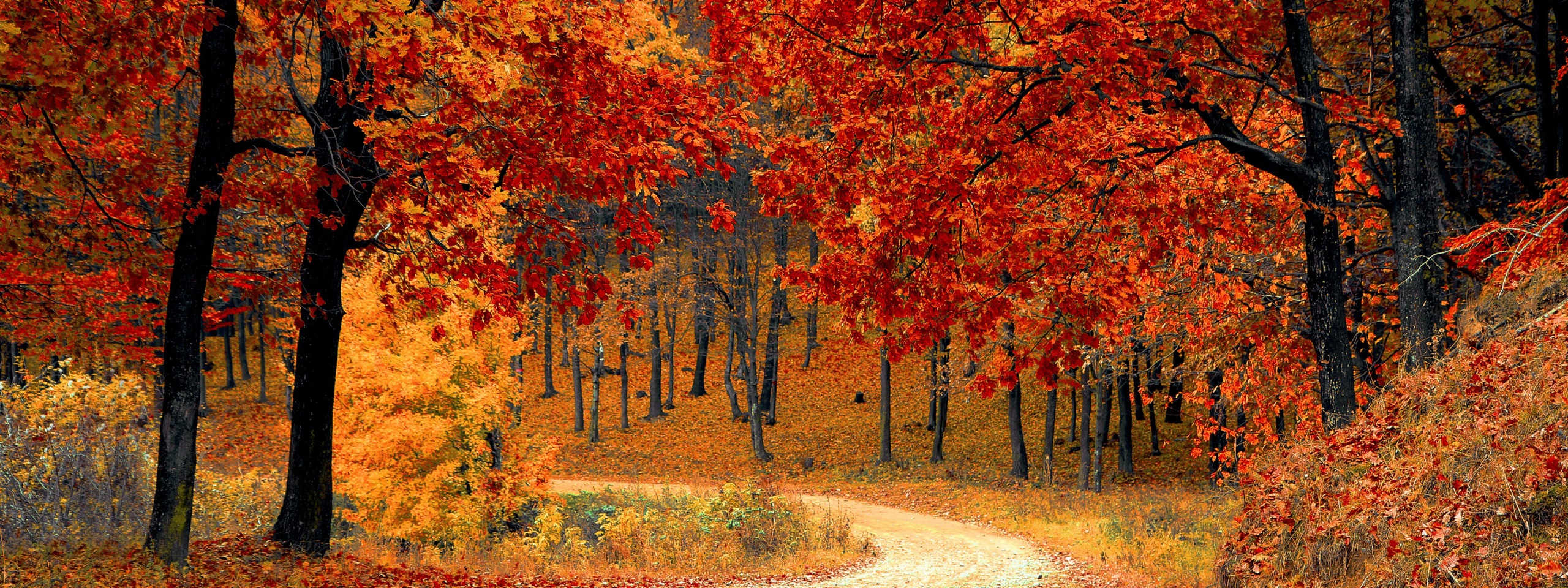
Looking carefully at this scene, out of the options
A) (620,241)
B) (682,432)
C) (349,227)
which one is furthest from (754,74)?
(682,432)

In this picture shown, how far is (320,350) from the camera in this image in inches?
388

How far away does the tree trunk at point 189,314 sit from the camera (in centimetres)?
796

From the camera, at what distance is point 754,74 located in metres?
6.96

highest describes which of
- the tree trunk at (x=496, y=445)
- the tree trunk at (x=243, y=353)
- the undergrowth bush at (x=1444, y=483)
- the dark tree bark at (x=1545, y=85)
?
the dark tree bark at (x=1545, y=85)

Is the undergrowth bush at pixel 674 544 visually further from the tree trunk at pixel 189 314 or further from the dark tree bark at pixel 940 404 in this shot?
the dark tree bark at pixel 940 404

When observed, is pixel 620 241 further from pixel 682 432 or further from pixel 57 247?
pixel 682 432

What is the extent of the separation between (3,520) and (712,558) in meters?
8.36

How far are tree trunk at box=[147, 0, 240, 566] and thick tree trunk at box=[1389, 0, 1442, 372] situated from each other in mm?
10153

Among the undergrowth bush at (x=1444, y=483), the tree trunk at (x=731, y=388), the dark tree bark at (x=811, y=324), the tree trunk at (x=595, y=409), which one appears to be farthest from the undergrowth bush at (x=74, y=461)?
the dark tree bark at (x=811, y=324)

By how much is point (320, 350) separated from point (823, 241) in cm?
561

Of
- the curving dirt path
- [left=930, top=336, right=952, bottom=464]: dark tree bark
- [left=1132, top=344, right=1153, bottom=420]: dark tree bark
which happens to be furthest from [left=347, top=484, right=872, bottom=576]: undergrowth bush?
[left=930, top=336, right=952, bottom=464]: dark tree bark

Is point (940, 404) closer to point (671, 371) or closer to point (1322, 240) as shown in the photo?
point (671, 371)

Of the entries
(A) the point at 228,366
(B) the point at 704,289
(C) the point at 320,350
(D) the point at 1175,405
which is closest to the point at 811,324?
(B) the point at 704,289

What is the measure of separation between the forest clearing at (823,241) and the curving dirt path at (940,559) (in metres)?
0.17
